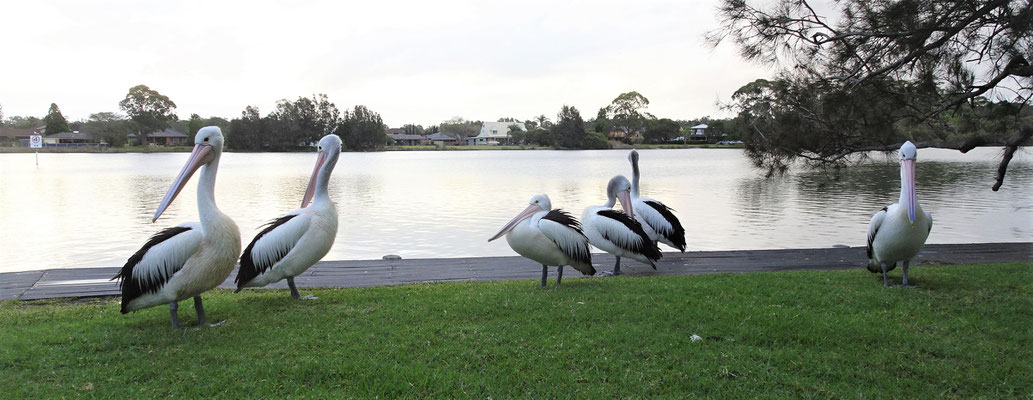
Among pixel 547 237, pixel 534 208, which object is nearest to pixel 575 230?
pixel 547 237

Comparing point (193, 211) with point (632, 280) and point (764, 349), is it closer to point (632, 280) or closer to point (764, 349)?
point (632, 280)

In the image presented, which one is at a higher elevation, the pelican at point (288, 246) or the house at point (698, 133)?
the house at point (698, 133)

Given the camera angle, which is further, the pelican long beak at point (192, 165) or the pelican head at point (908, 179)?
the pelican head at point (908, 179)

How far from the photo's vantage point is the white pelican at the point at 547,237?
551 cm

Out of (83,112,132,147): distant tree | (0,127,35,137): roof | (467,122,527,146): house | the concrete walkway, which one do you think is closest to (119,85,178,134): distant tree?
(83,112,132,147): distant tree

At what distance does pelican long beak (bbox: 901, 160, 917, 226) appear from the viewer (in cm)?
535

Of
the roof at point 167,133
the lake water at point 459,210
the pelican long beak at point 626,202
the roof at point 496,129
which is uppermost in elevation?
the roof at point 496,129

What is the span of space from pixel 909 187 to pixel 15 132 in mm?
124444

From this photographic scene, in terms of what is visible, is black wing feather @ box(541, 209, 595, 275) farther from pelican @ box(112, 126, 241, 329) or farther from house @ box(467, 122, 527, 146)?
house @ box(467, 122, 527, 146)

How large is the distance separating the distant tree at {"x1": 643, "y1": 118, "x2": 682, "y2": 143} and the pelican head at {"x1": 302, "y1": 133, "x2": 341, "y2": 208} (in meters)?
88.0

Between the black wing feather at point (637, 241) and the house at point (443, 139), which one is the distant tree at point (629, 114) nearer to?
the house at point (443, 139)

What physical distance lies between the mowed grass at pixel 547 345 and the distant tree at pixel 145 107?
290 feet

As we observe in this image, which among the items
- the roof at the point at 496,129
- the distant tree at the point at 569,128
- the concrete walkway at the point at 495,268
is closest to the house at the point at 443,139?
the roof at the point at 496,129

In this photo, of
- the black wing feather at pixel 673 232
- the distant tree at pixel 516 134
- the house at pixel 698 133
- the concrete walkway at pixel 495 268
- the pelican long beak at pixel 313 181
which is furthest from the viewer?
the distant tree at pixel 516 134
